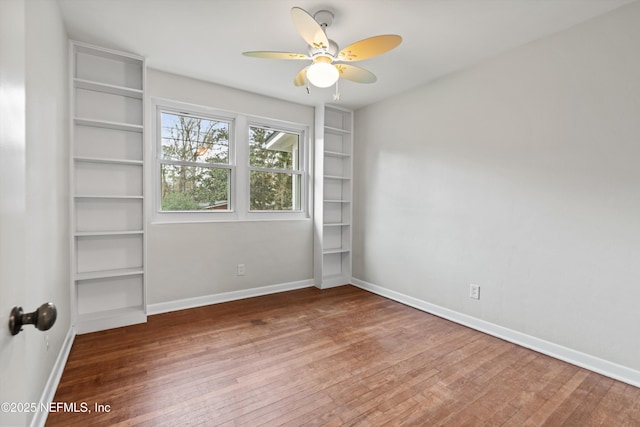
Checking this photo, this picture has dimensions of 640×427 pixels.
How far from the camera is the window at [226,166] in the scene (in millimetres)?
3287

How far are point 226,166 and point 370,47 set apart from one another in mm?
2235

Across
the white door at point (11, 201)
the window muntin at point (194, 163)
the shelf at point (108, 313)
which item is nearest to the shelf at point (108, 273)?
the shelf at point (108, 313)

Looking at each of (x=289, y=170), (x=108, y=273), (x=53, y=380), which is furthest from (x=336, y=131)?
(x=53, y=380)

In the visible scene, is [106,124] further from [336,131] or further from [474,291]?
[474,291]

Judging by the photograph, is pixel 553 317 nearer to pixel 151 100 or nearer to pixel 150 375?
pixel 150 375

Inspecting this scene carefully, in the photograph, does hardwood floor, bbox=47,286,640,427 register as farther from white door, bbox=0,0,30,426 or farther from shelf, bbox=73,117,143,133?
shelf, bbox=73,117,143,133

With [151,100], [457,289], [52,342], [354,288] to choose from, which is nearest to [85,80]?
[151,100]

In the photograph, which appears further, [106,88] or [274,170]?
[274,170]

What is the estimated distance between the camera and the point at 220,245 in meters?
3.52

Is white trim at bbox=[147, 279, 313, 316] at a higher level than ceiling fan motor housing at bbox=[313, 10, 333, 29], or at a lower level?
lower

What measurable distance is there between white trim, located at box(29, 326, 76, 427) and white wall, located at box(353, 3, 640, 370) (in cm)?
318

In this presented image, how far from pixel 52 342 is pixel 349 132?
3.78 m

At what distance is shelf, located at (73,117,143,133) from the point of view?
260cm

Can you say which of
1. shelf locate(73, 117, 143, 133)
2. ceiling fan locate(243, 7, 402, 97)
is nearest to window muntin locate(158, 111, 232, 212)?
shelf locate(73, 117, 143, 133)
